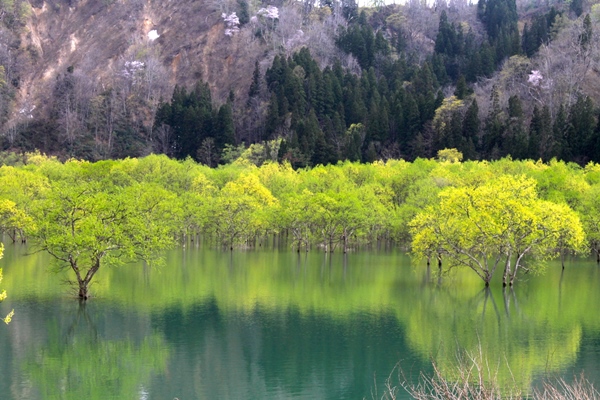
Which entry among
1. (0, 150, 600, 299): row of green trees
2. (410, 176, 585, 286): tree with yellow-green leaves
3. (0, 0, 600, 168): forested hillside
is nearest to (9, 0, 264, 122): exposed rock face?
(0, 0, 600, 168): forested hillside

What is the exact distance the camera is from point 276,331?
41.3m

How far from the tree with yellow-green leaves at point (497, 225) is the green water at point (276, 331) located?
308 centimetres

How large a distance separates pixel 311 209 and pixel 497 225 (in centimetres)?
2982

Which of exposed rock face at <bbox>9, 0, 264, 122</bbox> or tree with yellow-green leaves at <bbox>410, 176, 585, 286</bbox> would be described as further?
exposed rock face at <bbox>9, 0, 264, 122</bbox>

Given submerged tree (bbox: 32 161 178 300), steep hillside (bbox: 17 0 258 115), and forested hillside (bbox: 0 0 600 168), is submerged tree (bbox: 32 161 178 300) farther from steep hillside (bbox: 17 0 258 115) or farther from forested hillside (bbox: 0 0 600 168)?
steep hillside (bbox: 17 0 258 115)

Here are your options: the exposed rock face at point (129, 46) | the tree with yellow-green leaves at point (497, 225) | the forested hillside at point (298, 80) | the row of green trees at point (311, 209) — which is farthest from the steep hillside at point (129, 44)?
the tree with yellow-green leaves at point (497, 225)

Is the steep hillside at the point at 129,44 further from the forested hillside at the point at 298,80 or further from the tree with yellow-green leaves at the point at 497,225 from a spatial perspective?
the tree with yellow-green leaves at the point at 497,225

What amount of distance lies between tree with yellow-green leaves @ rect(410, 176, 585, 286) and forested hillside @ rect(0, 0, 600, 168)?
2200 inches

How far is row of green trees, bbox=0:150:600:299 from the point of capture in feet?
150

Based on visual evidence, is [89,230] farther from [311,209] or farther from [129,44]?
[129,44]

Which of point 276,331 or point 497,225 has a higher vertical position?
point 497,225

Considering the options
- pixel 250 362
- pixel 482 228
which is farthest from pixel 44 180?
pixel 250 362

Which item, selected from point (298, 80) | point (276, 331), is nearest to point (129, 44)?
point (298, 80)

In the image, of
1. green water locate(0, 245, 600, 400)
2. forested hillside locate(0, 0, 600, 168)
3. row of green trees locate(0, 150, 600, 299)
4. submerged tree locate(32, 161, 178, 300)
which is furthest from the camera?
forested hillside locate(0, 0, 600, 168)
